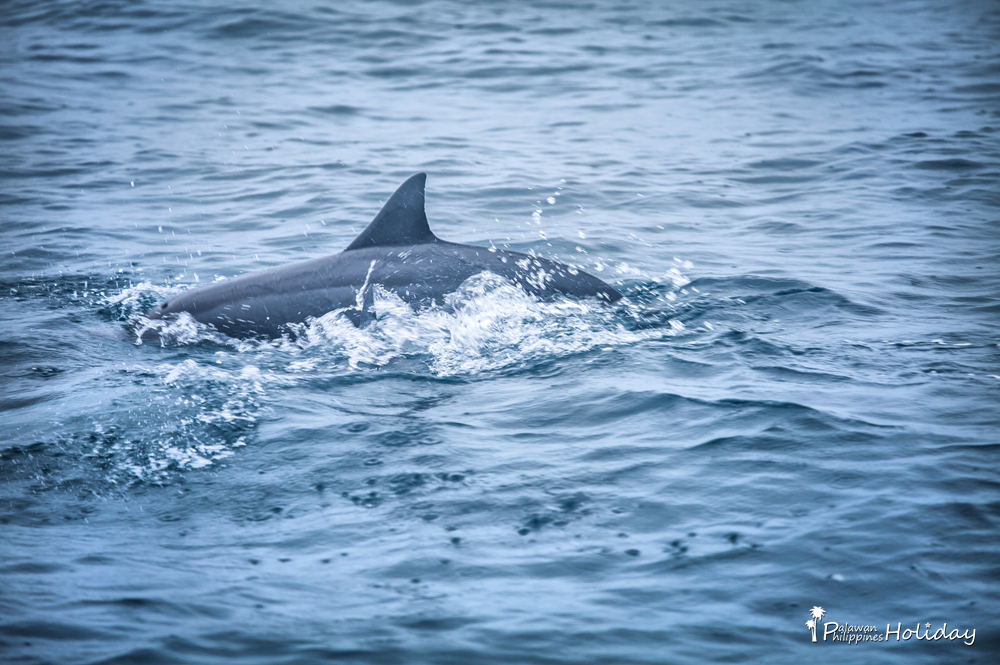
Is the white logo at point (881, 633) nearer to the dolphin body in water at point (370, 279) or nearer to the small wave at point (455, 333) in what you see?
the small wave at point (455, 333)

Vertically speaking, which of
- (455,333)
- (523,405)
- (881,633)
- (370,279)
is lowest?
(881,633)

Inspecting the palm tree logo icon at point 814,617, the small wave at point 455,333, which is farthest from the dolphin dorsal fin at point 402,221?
the palm tree logo icon at point 814,617

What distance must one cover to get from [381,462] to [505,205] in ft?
24.3

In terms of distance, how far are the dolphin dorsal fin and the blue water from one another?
693 mm

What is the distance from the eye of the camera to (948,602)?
13.0ft

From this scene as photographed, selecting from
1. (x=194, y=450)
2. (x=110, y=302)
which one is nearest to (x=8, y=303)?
(x=110, y=302)

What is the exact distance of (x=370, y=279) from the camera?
7.40 metres

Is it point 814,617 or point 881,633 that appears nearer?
point 881,633

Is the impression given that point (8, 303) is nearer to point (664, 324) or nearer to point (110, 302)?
point (110, 302)

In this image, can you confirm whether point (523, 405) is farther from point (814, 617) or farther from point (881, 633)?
point (881, 633)

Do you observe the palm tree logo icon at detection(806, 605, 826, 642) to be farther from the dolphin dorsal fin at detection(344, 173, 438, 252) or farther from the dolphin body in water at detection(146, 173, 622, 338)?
the dolphin dorsal fin at detection(344, 173, 438, 252)

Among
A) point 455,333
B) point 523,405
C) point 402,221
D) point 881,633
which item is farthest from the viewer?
point 402,221

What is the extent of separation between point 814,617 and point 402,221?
480cm

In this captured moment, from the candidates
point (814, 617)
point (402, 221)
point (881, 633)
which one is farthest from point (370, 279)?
point (881, 633)
